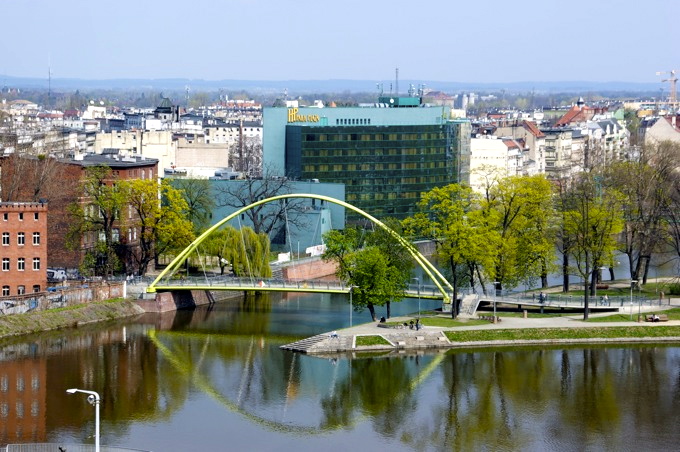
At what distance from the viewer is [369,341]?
74250mm

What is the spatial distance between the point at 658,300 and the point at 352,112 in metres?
43.3

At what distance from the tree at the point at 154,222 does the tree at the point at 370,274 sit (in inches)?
552

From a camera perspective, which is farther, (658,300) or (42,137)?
(42,137)

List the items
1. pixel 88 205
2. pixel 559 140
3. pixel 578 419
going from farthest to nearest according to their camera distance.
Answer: pixel 559 140, pixel 88 205, pixel 578 419

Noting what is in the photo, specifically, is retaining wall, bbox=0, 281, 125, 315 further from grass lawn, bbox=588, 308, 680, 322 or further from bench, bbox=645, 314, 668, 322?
bench, bbox=645, 314, 668, 322

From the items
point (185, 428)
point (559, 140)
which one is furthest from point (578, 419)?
point (559, 140)

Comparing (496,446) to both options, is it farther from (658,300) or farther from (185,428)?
(658,300)

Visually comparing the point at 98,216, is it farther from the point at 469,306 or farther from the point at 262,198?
the point at 469,306

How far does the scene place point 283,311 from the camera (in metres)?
88.6

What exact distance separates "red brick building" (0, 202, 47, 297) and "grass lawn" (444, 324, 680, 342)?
82.1 feet

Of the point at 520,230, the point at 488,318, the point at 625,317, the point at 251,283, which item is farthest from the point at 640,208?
the point at 251,283

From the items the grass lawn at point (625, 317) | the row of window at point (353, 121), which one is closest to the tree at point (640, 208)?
the grass lawn at point (625, 317)

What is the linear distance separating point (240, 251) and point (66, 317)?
16.9m

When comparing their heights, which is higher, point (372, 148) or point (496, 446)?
point (372, 148)
